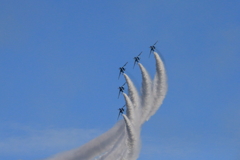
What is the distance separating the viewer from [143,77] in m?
117

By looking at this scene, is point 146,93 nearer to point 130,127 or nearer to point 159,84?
point 159,84

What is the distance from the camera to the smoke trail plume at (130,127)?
11212cm

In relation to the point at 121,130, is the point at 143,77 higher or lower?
higher

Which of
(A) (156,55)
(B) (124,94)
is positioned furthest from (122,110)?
(A) (156,55)

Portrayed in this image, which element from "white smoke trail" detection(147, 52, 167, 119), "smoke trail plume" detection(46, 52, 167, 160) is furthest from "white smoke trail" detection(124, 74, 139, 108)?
"white smoke trail" detection(147, 52, 167, 119)

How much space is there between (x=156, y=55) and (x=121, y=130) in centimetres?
1560

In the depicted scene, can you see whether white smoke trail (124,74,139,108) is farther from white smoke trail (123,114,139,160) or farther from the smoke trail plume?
white smoke trail (123,114,139,160)

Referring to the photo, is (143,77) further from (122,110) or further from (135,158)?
(135,158)

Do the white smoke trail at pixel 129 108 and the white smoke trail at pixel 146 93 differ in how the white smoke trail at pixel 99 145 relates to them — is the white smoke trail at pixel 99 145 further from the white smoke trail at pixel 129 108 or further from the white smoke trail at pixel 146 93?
the white smoke trail at pixel 146 93

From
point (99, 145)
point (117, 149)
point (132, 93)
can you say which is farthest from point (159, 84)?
point (99, 145)

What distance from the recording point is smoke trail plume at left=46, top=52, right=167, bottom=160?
368ft

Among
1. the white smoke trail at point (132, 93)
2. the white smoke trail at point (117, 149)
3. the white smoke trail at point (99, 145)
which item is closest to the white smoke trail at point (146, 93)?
the white smoke trail at point (132, 93)

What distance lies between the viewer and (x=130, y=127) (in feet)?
366

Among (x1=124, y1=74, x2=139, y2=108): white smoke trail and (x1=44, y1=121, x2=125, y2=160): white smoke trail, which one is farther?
(x1=124, y1=74, x2=139, y2=108): white smoke trail
